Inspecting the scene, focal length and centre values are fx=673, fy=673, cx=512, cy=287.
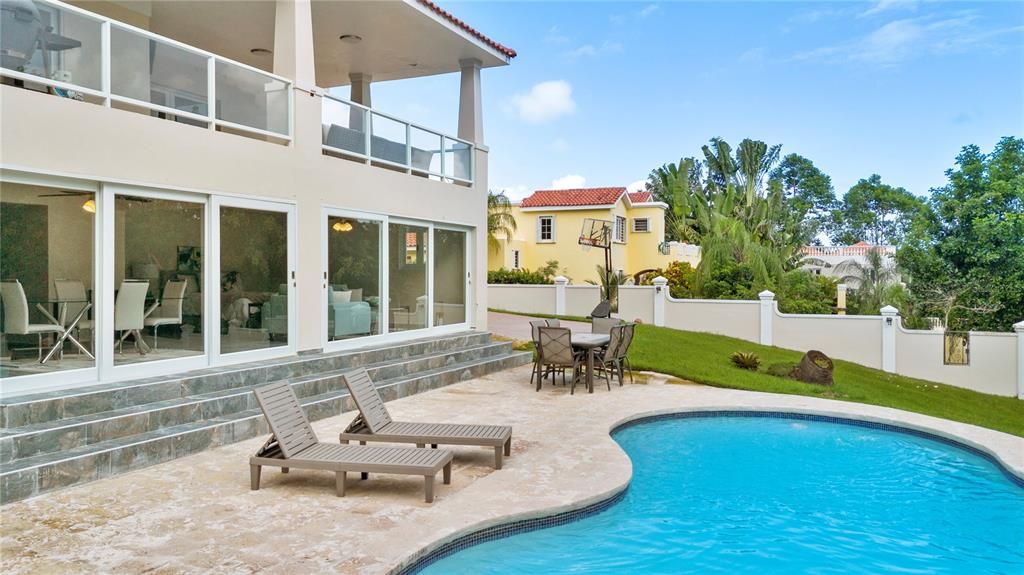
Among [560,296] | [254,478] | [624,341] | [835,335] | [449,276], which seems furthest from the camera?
[560,296]

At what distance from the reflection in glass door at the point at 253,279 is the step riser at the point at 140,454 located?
1.45 metres

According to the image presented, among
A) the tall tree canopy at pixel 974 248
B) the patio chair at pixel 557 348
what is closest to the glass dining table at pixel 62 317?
the patio chair at pixel 557 348

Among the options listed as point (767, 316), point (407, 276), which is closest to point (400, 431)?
point (407, 276)

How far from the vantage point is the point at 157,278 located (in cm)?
883

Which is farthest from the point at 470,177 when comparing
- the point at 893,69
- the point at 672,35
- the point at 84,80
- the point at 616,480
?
the point at 893,69

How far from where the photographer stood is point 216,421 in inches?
319

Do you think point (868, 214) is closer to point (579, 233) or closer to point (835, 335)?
point (579, 233)

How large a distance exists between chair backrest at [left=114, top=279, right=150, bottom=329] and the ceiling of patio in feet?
19.4

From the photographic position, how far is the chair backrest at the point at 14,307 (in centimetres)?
727

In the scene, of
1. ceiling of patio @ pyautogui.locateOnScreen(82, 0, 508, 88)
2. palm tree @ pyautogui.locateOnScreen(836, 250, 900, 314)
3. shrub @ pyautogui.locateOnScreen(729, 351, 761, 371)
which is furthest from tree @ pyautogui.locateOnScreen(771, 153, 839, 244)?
ceiling of patio @ pyautogui.locateOnScreen(82, 0, 508, 88)

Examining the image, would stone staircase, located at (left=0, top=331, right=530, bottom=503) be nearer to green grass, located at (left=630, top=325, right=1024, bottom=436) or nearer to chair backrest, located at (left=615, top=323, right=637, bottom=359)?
chair backrest, located at (left=615, top=323, right=637, bottom=359)

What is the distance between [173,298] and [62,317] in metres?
1.43

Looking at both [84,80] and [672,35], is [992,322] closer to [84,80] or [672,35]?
[672,35]

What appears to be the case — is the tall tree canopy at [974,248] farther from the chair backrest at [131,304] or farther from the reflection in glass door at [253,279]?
the chair backrest at [131,304]
